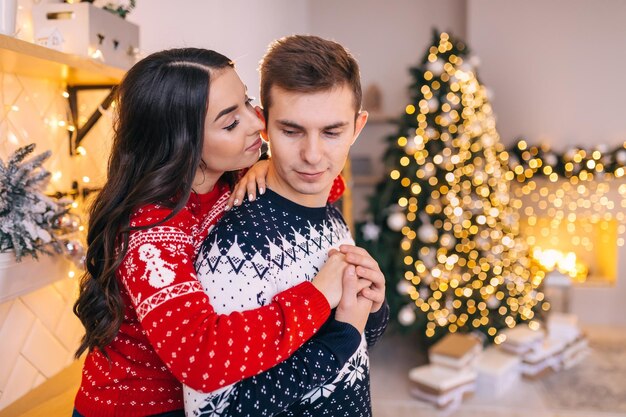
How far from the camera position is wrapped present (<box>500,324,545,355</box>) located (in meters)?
3.26

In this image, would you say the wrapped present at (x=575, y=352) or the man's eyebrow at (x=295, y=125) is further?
the wrapped present at (x=575, y=352)

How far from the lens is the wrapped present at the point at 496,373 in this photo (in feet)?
9.97

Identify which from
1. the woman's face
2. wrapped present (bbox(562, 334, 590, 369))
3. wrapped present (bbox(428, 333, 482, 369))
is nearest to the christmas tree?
wrapped present (bbox(428, 333, 482, 369))

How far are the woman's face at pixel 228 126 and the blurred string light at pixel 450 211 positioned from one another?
7.20 ft

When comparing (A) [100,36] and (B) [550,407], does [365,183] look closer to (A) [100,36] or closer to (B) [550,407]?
(B) [550,407]

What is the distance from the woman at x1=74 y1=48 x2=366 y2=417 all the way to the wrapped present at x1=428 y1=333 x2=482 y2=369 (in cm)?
216

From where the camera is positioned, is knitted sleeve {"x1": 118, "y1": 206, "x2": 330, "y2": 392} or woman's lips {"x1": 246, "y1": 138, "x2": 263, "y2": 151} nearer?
knitted sleeve {"x1": 118, "y1": 206, "x2": 330, "y2": 392}

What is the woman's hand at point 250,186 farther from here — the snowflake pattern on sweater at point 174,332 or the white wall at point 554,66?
the white wall at point 554,66

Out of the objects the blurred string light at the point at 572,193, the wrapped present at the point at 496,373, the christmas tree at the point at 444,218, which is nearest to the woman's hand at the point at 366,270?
the christmas tree at the point at 444,218

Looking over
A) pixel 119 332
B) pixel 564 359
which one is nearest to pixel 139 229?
pixel 119 332

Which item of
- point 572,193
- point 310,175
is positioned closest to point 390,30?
point 572,193

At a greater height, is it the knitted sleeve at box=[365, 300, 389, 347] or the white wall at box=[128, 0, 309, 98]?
the white wall at box=[128, 0, 309, 98]

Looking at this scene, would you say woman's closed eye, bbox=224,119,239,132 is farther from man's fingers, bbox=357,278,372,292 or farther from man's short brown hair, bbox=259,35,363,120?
man's fingers, bbox=357,278,372,292

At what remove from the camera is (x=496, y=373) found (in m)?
3.02
